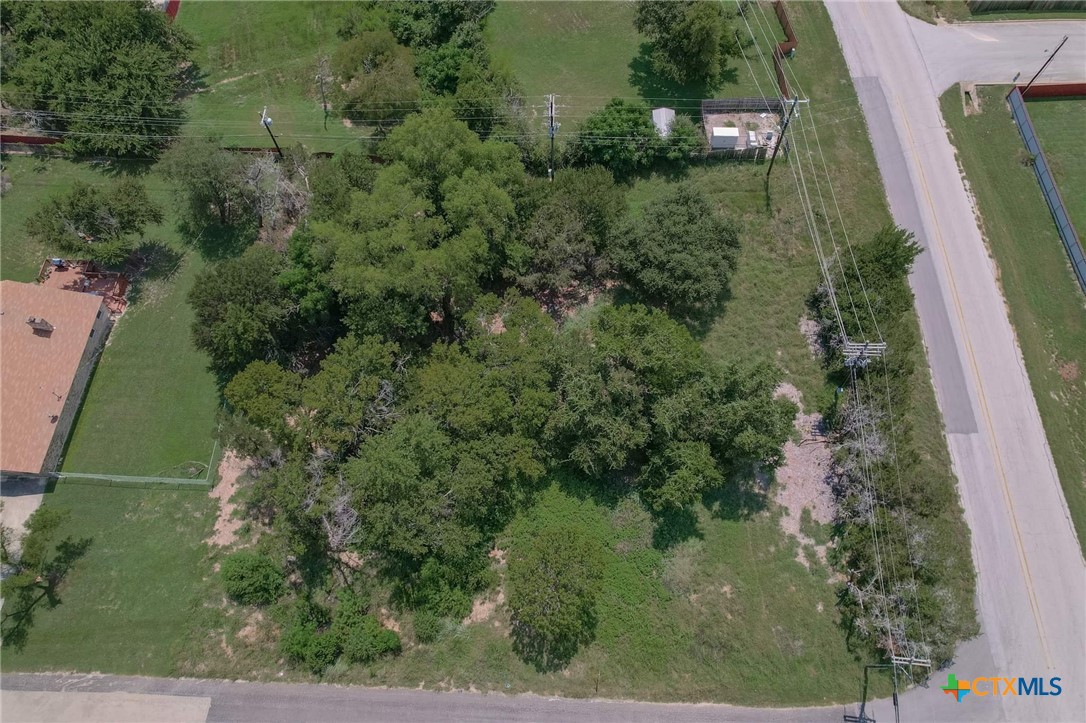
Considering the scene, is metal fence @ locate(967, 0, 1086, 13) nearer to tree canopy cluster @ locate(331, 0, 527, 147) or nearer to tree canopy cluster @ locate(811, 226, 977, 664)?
tree canopy cluster @ locate(811, 226, 977, 664)

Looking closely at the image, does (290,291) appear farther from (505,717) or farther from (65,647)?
(505,717)

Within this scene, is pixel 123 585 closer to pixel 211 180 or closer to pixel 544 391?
pixel 211 180

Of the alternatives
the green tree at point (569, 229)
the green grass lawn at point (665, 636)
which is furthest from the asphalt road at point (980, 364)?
the green tree at point (569, 229)

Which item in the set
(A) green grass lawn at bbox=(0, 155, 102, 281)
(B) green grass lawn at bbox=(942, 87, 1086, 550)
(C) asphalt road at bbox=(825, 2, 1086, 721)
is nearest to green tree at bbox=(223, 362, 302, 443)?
(A) green grass lawn at bbox=(0, 155, 102, 281)

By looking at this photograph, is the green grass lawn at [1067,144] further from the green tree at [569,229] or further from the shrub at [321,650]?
the shrub at [321,650]

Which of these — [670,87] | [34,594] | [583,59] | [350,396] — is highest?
[583,59]

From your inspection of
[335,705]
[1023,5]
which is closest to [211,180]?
[335,705]
